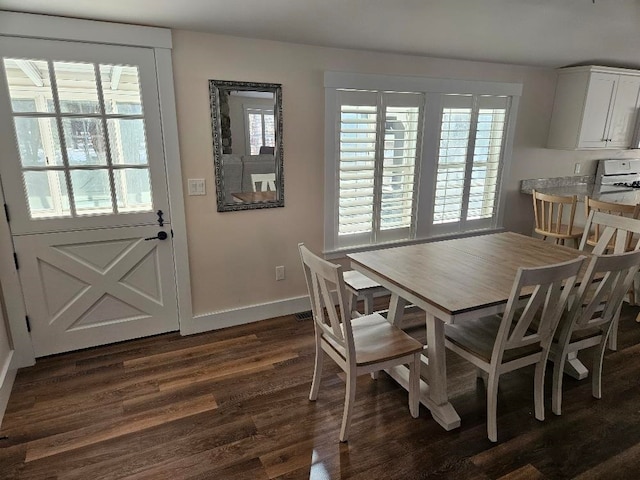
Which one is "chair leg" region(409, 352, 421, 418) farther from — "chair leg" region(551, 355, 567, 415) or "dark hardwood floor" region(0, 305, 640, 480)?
"chair leg" region(551, 355, 567, 415)

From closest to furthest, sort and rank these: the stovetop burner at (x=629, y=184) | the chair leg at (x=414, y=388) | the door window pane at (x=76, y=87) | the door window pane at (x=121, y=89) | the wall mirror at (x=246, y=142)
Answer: the chair leg at (x=414, y=388)
the door window pane at (x=76, y=87)
the door window pane at (x=121, y=89)
the wall mirror at (x=246, y=142)
the stovetop burner at (x=629, y=184)

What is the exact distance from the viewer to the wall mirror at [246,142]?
2.75 m

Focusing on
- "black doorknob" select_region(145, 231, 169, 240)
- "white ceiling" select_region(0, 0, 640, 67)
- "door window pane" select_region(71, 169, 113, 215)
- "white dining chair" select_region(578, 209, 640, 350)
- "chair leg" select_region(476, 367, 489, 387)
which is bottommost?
"chair leg" select_region(476, 367, 489, 387)

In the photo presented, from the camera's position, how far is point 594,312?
214cm

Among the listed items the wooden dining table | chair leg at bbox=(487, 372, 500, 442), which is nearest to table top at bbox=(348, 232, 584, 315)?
the wooden dining table

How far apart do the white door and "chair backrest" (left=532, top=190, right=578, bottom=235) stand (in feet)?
11.0

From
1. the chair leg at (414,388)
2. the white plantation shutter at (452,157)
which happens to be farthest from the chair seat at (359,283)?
the white plantation shutter at (452,157)

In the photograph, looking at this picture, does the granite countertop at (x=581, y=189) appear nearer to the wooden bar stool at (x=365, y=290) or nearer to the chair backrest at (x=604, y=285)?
the chair backrest at (x=604, y=285)

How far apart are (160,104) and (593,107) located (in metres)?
4.17

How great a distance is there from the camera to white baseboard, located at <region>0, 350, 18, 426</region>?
217 cm

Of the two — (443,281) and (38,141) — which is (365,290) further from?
(38,141)

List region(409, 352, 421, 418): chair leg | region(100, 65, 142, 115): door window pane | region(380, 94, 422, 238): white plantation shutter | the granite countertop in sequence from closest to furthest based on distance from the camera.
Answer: region(409, 352, 421, 418): chair leg → region(100, 65, 142, 115): door window pane → region(380, 94, 422, 238): white plantation shutter → the granite countertop

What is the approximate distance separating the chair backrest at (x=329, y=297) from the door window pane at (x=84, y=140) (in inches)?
62.6

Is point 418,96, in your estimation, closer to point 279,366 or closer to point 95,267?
point 279,366
